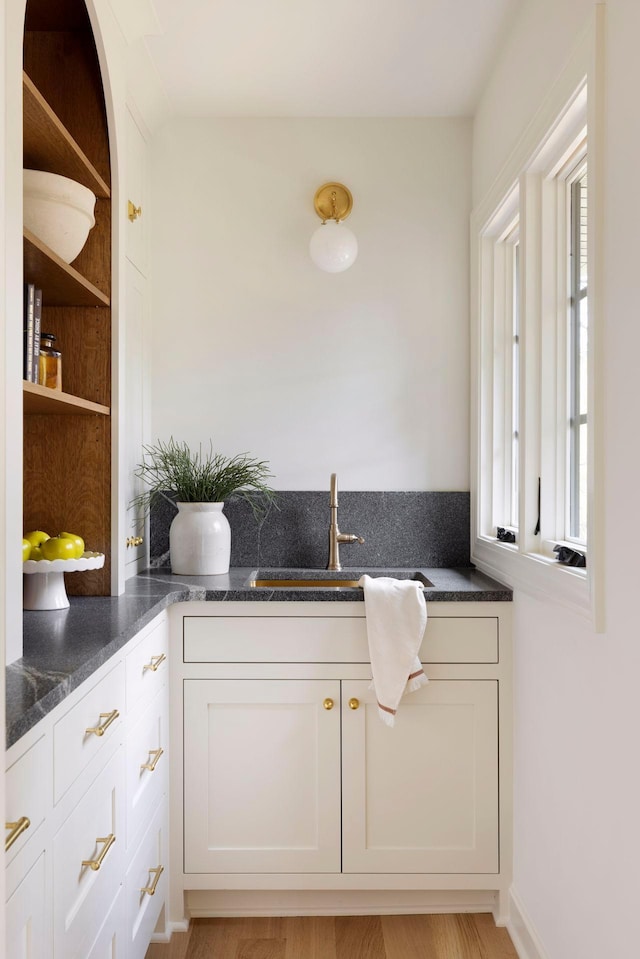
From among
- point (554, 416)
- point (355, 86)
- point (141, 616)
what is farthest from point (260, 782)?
point (355, 86)

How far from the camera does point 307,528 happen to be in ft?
8.90

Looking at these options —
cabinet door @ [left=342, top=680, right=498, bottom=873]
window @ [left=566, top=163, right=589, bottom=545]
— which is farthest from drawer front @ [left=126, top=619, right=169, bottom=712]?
window @ [left=566, top=163, right=589, bottom=545]

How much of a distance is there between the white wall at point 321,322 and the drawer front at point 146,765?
102cm

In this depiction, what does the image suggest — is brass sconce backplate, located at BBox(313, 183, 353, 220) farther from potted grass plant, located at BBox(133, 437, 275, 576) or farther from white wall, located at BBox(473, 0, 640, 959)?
potted grass plant, located at BBox(133, 437, 275, 576)

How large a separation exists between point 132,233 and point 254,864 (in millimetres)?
1927

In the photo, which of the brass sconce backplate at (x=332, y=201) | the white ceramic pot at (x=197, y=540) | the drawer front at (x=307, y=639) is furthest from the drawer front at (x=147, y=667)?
the brass sconce backplate at (x=332, y=201)

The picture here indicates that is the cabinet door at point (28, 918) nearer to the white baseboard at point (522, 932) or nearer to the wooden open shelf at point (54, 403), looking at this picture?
the wooden open shelf at point (54, 403)

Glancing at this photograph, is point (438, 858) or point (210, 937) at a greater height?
point (438, 858)

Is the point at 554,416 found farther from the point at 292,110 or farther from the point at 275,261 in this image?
the point at 292,110

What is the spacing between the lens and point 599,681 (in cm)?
146

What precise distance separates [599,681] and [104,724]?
937 millimetres

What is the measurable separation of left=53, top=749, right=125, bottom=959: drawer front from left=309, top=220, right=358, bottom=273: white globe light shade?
1712 millimetres

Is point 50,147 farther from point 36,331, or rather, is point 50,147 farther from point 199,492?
point 199,492

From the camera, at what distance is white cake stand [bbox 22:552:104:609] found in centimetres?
181
